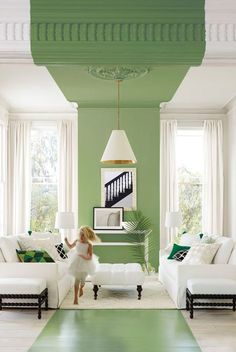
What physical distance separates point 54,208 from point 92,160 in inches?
58.2

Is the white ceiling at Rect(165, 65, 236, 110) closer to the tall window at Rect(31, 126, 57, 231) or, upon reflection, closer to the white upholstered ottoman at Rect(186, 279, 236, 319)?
the tall window at Rect(31, 126, 57, 231)

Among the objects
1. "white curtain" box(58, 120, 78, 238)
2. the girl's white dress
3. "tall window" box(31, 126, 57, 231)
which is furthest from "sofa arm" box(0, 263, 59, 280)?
"tall window" box(31, 126, 57, 231)

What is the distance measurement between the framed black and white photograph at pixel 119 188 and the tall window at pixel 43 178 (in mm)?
1309

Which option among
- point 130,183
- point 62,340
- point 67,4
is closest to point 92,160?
point 130,183

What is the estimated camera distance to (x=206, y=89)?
30.8 ft

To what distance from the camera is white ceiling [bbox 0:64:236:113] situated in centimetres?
809

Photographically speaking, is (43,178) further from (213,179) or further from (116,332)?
(116,332)

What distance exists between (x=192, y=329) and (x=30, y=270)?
2.35 metres

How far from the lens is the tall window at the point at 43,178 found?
11352mm

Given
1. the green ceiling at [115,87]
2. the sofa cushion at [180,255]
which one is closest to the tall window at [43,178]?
the green ceiling at [115,87]

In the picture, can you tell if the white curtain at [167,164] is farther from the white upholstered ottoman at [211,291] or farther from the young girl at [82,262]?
the white upholstered ottoman at [211,291]

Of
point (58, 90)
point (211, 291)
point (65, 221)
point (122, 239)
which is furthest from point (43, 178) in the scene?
point (211, 291)

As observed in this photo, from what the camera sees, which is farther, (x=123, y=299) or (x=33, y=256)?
(x=123, y=299)

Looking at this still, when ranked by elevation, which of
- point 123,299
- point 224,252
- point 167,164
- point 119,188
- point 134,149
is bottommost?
point 123,299
